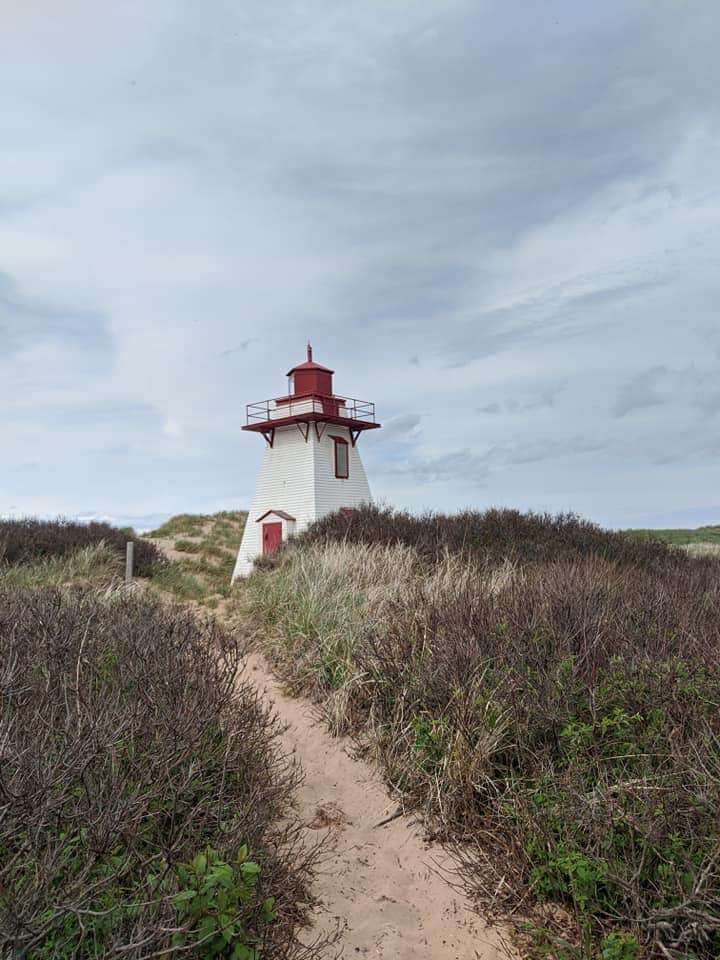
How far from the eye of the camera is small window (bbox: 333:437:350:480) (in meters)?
24.7

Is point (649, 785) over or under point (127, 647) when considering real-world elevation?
under

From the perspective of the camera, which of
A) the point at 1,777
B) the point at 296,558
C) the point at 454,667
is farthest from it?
the point at 296,558

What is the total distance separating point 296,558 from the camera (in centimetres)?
1387

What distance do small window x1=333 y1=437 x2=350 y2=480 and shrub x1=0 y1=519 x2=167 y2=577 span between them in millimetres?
7047

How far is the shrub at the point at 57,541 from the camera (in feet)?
54.4

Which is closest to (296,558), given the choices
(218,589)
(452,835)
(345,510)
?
(218,589)

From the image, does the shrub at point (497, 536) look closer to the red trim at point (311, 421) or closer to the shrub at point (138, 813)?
the red trim at point (311, 421)

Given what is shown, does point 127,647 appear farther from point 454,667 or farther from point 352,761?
point 454,667

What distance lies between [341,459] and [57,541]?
10394mm

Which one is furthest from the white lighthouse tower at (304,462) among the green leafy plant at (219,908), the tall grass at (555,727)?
the green leafy plant at (219,908)

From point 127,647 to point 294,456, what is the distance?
1827 cm

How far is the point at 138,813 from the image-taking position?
11.0 ft

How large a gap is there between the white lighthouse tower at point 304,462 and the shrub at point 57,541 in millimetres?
4565

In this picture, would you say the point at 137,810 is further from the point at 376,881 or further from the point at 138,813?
the point at 376,881
